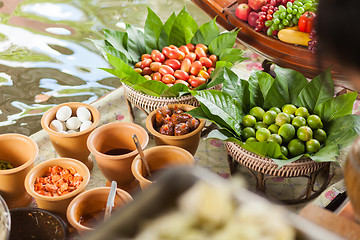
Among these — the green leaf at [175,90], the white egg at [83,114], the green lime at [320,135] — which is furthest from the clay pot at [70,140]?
the green lime at [320,135]

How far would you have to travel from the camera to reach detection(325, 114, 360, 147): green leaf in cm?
144

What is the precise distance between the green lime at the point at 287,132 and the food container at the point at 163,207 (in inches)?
43.4

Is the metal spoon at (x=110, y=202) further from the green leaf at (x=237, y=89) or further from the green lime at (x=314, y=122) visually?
the green lime at (x=314, y=122)

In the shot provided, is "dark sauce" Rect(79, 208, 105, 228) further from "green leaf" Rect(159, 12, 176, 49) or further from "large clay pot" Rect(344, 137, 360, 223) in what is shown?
"green leaf" Rect(159, 12, 176, 49)

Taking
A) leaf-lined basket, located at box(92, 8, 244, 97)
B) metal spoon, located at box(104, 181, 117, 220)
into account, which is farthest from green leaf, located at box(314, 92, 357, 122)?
metal spoon, located at box(104, 181, 117, 220)

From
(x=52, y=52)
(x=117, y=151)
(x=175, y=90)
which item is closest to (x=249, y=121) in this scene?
(x=175, y=90)

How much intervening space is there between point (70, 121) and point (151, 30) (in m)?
0.69

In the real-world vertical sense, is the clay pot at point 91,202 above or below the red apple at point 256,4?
below

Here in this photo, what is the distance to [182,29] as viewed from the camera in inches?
83.7

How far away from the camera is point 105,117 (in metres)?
2.13

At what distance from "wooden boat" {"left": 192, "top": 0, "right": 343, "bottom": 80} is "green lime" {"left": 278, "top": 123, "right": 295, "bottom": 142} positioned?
518 millimetres

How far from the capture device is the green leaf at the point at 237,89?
1.71 metres

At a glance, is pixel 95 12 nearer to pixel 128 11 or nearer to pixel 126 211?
pixel 128 11

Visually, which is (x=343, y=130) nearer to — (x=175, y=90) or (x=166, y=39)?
(x=175, y=90)
